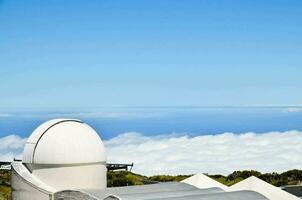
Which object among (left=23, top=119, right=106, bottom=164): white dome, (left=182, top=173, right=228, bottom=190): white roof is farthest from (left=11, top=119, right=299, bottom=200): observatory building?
(left=182, top=173, right=228, bottom=190): white roof

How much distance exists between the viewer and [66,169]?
2666cm

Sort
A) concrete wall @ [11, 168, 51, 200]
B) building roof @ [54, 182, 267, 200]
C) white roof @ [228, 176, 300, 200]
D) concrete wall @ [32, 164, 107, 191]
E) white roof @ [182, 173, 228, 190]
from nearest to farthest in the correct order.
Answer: building roof @ [54, 182, 267, 200] → concrete wall @ [11, 168, 51, 200] → white roof @ [228, 176, 300, 200] → concrete wall @ [32, 164, 107, 191] → white roof @ [182, 173, 228, 190]

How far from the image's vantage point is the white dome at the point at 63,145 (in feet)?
87.6

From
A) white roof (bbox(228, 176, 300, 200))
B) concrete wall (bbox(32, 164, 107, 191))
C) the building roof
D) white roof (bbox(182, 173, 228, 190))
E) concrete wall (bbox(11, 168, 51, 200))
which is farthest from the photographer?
white roof (bbox(182, 173, 228, 190))

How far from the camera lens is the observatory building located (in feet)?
86.6

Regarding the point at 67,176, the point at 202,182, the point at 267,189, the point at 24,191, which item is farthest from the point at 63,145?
the point at 267,189

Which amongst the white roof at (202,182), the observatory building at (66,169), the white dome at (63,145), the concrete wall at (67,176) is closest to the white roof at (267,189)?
the observatory building at (66,169)

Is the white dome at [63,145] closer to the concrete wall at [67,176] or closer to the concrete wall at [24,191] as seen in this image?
the concrete wall at [67,176]

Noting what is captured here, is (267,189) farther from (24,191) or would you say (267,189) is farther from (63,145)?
(24,191)

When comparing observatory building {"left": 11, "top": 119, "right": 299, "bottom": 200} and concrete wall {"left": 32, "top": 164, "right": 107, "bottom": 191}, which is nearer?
observatory building {"left": 11, "top": 119, "right": 299, "bottom": 200}

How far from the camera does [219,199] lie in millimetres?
23062

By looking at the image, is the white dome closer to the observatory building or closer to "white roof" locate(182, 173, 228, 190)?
the observatory building

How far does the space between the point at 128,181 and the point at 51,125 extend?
76.3 ft

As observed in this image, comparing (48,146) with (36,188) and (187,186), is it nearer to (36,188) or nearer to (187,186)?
(36,188)
